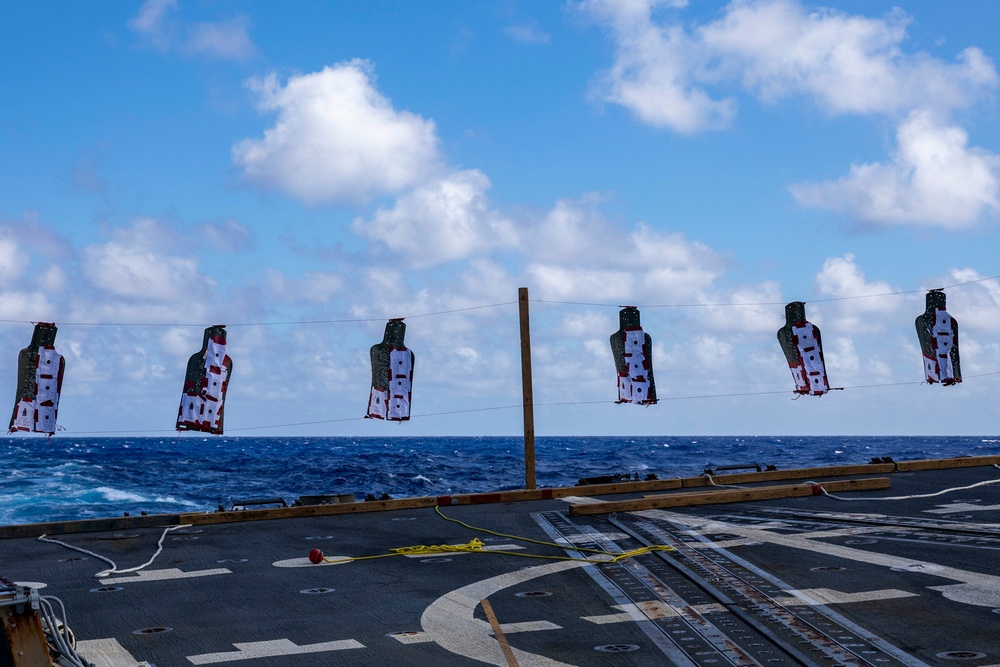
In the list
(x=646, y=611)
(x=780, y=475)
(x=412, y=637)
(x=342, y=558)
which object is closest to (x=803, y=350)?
(x=780, y=475)

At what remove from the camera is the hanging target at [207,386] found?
74.8 feet

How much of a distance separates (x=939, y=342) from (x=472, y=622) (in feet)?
75.7

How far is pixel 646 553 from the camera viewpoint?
44.3 feet

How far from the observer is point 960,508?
58.5 ft

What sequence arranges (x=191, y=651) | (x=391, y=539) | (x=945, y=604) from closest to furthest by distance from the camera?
(x=191, y=651)
(x=945, y=604)
(x=391, y=539)

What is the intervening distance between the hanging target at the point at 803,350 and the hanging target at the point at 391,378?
10.7 m

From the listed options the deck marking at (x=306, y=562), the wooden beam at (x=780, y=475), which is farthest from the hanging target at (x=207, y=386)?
the wooden beam at (x=780, y=475)

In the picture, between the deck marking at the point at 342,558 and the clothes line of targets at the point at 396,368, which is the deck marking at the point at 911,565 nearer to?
the deck marking at the point at 342,558

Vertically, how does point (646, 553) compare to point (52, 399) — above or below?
below

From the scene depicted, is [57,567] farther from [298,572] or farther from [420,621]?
[420,621]

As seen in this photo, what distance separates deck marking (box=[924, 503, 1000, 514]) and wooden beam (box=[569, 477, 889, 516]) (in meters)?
3.04

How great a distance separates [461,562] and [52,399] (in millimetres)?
12327

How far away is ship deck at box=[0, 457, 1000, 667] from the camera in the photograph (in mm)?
8609

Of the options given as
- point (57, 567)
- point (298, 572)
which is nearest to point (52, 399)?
point (57, 567)
